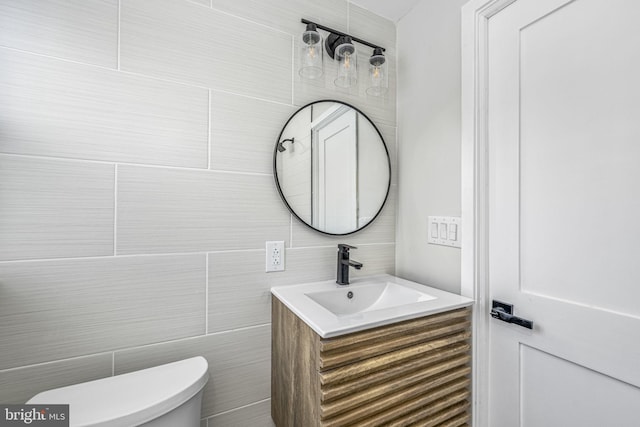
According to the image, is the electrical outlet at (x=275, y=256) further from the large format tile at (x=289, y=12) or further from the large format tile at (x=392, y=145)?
the large format tile at (x=289, y=12)

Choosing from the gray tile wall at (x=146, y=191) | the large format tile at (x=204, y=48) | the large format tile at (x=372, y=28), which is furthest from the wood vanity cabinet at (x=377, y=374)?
the large format tile at (x=372, y=28)

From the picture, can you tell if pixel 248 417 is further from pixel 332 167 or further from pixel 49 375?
pixel 332 167

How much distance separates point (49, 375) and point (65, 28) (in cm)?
109

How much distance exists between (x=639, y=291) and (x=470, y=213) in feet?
1.58

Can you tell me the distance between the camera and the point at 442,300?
1.04m

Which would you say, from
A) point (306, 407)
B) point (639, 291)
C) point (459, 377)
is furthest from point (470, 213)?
point (306, 407)

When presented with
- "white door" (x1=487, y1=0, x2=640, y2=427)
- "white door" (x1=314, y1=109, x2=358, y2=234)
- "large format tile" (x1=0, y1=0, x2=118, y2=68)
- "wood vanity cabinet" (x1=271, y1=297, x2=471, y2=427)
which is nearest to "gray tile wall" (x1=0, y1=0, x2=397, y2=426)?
"large format tile" (x1=0, y1=0, x2=118, y2=68)

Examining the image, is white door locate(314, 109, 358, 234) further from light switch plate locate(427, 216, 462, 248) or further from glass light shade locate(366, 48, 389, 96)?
light switch plate locate(427, 216, 462, 248)

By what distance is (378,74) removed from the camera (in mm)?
1344

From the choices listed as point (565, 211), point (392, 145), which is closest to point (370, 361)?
point (565, 211)

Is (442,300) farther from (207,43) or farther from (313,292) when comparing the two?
(207,43)

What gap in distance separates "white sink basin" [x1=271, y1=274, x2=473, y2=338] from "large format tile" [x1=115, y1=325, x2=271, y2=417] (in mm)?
233

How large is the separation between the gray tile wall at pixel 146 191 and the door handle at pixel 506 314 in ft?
2.26

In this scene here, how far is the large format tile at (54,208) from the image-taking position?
0.83 m
